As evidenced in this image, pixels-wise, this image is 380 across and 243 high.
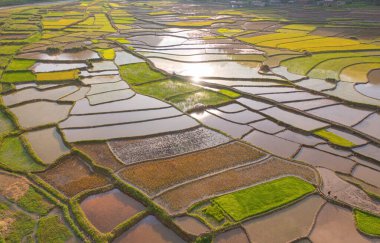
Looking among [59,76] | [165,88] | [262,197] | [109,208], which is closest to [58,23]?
[59,76]

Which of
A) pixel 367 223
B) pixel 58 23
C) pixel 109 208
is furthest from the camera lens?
pixel 58 23

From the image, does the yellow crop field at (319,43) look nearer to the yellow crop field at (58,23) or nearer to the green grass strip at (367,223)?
the green grass strip at (367,223)

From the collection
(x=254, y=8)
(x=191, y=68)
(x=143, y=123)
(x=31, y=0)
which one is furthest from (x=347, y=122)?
(x=31, y=0)

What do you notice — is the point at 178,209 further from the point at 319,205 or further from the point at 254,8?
the point at 254,8

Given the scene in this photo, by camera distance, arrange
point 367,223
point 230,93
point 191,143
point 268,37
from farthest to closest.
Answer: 1. point 268,37
2. point 230,93
3. point 191,143
4. point 367,223

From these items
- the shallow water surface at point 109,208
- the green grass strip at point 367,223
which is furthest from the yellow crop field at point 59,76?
the green grass strip at point 367,223

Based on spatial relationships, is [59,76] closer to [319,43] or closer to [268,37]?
[268,37]

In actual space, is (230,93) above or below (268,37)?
below
